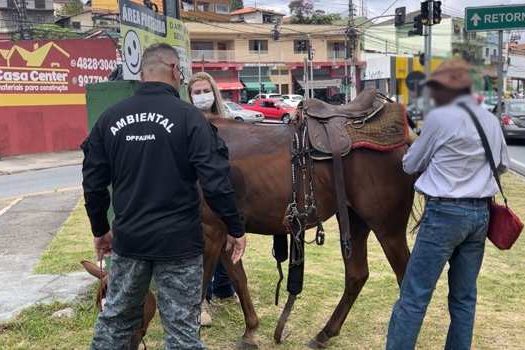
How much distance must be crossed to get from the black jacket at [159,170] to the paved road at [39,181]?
11.3 metres

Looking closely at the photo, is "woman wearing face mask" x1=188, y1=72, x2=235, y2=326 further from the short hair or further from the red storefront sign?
the red storefront sign

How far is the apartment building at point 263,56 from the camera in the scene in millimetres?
54875

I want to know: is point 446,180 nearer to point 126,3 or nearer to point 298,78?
point 126,3

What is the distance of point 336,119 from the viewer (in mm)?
3914

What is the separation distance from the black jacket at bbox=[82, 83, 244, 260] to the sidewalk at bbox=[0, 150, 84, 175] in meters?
17.2

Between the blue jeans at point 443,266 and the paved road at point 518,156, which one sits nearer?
the blue jeans at point 443,266

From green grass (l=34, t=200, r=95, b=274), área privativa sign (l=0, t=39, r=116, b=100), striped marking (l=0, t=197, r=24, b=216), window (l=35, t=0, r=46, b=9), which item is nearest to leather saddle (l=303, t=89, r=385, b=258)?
green grass (l=34, t=200, r=95, b=274)

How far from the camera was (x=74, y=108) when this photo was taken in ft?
77.6

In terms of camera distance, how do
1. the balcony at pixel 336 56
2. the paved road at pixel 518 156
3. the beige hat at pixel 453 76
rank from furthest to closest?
the balcony at pixel 336 56 → the paved road at pixel 518 156 → the beige hat at pixel 453 76

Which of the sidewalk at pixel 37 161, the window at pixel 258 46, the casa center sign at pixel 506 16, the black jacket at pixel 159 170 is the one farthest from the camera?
the window at pixel 258 46

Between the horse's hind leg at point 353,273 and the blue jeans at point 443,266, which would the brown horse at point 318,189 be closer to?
the horse's hind leg at point 353,273

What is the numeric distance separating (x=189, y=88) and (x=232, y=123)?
724 millimetres

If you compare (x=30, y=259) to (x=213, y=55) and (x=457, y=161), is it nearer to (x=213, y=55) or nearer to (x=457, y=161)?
(x=457, y=161)

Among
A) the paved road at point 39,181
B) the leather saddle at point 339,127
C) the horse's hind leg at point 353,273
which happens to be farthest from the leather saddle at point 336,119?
the paved road at point 39,181
